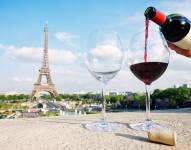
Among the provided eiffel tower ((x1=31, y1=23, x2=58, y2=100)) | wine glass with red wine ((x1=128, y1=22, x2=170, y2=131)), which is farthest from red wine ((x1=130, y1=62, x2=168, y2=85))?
eiffel tower ((x1=31, y1=23, x2=58, y2=100))

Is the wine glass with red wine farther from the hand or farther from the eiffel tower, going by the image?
the eiffel tower

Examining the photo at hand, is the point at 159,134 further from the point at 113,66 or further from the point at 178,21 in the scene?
the point at 178,21

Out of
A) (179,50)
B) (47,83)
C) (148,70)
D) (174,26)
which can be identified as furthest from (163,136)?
(47,83)

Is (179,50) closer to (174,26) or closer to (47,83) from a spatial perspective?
(174,26)

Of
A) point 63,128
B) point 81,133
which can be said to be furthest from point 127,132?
point 63,128

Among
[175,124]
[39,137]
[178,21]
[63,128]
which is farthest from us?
[175,124]

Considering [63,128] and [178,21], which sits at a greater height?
[178,21]

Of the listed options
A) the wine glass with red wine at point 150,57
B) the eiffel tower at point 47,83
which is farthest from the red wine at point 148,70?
the eiffel tower at point 47,83
